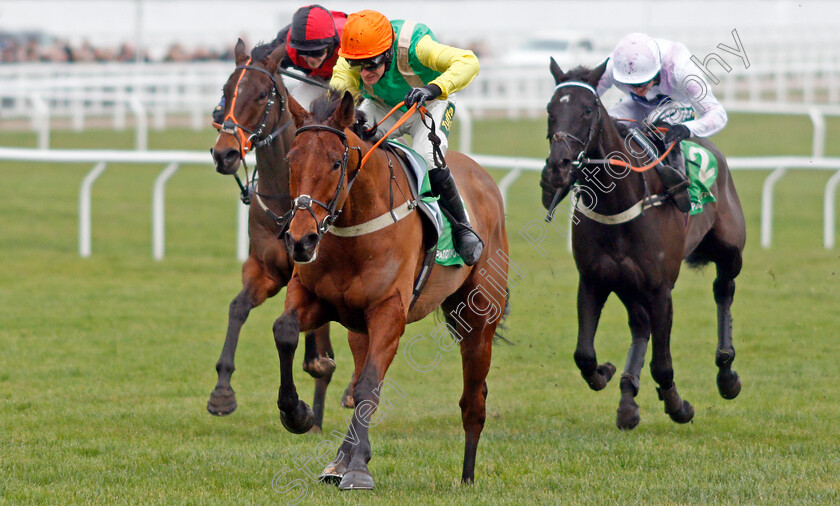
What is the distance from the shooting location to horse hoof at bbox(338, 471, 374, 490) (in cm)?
425

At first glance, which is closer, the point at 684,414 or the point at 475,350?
the point at 475,350

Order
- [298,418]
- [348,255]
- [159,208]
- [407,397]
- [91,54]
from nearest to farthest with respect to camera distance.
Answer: [348,255] < [298,418] < [407,397] < [159,208] < [91,54]

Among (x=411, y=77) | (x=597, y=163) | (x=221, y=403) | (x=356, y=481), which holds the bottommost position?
(x=221, y=403)

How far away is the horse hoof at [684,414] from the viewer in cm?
608

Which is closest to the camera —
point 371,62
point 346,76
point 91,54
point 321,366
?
point 371,62

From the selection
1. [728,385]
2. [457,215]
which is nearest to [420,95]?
[457,215]

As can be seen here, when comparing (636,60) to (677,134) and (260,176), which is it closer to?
(677,134)

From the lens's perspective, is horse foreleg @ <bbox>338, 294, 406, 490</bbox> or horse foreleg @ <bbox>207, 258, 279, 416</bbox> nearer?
horse foreleg @ <bbox>338, 294, 406, 490</bbox>

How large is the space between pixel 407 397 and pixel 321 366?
1.44 m

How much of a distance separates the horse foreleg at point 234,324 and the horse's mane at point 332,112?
1.60 m

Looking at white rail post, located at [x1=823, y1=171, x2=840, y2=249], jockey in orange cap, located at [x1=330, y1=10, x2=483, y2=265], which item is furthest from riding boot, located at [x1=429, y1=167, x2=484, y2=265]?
white rail post, located at [x1=823, y1=171, x2=840, y2=249]

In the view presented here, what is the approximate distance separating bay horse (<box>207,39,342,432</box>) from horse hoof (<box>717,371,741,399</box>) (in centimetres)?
221

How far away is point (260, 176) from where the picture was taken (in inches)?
232

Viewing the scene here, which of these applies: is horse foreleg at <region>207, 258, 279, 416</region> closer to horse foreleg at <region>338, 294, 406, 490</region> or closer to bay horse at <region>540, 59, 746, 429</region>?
horse foreleg at <region>338, 294, 406, 490</region>
